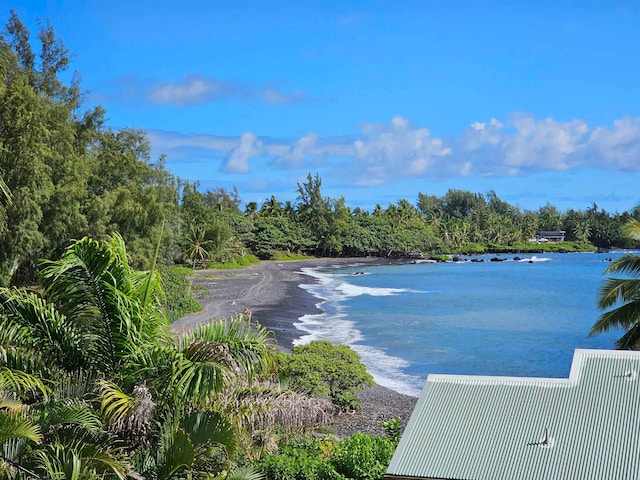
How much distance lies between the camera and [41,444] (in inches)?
233

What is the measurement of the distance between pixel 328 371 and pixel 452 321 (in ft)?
73.7

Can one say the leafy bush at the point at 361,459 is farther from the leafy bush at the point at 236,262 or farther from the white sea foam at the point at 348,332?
the leafy bush at the point at 236,262

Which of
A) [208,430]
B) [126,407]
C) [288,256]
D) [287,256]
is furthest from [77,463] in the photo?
[288,256]

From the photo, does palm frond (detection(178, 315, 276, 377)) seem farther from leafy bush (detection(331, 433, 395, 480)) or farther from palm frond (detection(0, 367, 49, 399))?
leafy bush (detection(331, 433, 395, 480))

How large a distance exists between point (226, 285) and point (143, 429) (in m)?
39.1

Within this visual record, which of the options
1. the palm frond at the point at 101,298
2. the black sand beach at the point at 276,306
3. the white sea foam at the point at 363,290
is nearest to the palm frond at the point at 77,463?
the palm frond at the point at 101,298

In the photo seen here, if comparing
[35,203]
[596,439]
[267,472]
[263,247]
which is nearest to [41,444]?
[267,472]

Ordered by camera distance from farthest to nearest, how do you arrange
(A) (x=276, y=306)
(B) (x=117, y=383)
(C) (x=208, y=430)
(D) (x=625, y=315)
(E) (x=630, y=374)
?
(A) (x=276, y=306), (D) (x=625, y=315), (E) (x=630, y=374), (B) (x=117, y=383), (C) (x=208, y=430)

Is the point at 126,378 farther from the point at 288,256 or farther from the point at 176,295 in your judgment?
the point at 288,256

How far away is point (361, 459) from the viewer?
977 centimetres

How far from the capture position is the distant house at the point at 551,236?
4727 inches

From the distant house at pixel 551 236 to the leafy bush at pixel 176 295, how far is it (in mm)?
97700

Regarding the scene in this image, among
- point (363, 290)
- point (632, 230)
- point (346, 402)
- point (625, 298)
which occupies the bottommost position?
point (346, 402)

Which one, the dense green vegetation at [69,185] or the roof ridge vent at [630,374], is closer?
the roof ridge vent at [630,374]
